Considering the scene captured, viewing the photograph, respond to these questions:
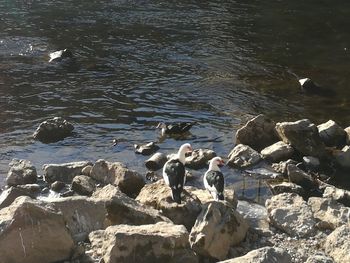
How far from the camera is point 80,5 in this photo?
2642 cm

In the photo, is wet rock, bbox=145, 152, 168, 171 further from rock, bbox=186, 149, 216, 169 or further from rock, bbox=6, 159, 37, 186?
rock, bbox=6, 159, 37, 186

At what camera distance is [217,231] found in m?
7.18

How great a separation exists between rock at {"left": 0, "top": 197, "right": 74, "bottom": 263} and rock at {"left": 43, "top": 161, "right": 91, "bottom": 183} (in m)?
3.61

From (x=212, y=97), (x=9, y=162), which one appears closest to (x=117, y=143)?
(x=9, y=162)

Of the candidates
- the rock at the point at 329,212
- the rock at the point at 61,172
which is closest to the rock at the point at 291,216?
the rock at the point at 329,212

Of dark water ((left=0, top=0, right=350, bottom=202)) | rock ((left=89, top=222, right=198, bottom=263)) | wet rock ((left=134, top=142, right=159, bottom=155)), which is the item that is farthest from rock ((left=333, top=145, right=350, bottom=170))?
rock ((left=89, top=222, right=198, bottom=263))

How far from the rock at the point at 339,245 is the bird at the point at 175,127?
578 centimetres

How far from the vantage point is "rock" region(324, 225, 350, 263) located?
689 cm

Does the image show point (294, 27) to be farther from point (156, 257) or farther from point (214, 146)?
point (156, 257)

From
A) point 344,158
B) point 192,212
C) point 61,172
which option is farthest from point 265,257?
point 344,158

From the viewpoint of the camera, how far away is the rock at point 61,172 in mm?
10250

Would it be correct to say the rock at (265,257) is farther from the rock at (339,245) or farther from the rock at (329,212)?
the rock at (329,212)

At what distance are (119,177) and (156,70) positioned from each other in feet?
25.3

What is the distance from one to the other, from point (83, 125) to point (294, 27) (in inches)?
504
